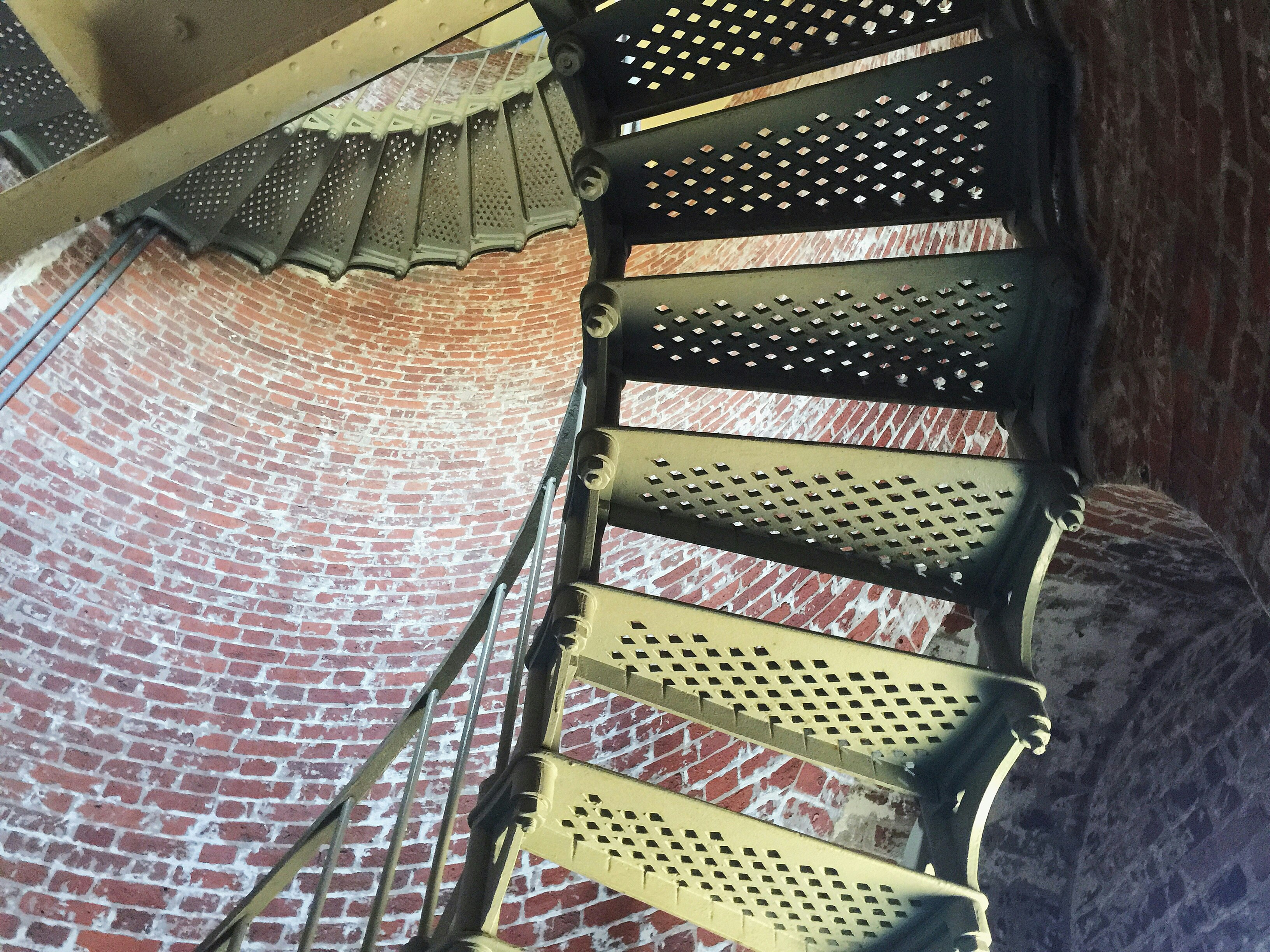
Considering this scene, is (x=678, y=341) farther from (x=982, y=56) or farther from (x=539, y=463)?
(x=539, y=463)

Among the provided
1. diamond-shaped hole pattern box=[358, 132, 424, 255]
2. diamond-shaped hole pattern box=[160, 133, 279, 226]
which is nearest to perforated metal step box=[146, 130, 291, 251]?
diamond-shaped hole pattern box=[160, 133, 279, 226]

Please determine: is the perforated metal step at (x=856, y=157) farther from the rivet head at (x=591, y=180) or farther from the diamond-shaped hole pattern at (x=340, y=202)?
the diamond-shaped hole pattern at (x=340, y=202)

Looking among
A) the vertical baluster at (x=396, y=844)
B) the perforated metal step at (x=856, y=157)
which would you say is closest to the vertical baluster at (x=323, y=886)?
the vertical baluster at (x=396, y=844)

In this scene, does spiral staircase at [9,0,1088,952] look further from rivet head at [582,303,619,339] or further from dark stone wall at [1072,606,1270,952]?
dark stone wall at [1072,606,1270,952]

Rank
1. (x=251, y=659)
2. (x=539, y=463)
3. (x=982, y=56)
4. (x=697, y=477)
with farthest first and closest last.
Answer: (x=539, y=463) < (x=251, y=659) < (x=697, y=477) < (x=982, y=56)

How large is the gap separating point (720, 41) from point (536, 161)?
4009 mm

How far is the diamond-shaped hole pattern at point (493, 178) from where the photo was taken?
604 cm

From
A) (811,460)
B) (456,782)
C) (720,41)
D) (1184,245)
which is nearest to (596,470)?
(811,460)

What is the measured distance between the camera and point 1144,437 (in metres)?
1.86

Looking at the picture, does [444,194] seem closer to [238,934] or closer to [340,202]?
[340,202]

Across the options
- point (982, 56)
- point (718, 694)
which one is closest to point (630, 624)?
point (718, 694)

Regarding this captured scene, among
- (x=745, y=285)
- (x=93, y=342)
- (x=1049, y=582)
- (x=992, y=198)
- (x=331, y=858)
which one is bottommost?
(x=331, y=858)

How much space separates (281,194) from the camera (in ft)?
18.9

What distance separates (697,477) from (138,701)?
109 inches
